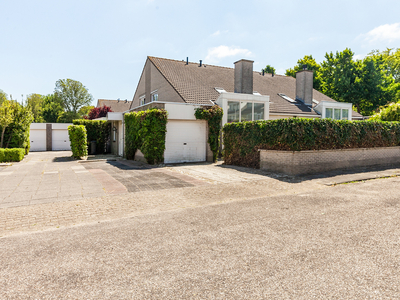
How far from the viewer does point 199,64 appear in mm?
23312

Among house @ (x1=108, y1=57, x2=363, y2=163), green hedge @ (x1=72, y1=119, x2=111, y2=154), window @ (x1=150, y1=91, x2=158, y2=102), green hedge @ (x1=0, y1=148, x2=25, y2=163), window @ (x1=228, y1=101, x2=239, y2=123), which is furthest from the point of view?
green hedge @ (x1=72, y1=119, x2=111, y2=154)

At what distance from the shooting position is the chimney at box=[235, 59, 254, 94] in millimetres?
18798

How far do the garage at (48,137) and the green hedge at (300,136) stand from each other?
21.4m

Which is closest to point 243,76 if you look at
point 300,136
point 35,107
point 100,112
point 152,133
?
point 152,133

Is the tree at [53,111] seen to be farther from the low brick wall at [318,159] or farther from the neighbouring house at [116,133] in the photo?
the low brick wall at [318,159]

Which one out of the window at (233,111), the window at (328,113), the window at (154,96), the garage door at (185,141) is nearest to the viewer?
the garage door at (185,141)

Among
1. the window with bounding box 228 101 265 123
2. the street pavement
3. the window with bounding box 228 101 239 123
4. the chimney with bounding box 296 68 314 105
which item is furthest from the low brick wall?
the chimney with bounding box 296 68 314 105

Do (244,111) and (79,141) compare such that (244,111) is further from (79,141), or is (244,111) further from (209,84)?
(79,141)

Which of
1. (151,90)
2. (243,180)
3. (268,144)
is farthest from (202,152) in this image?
(151,90)

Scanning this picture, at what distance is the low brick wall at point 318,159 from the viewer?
10672 millimetres

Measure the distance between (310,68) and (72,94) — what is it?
4644 centimetres

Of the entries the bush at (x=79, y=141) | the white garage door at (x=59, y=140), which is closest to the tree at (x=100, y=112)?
the white garage door at (x=59, y=140)

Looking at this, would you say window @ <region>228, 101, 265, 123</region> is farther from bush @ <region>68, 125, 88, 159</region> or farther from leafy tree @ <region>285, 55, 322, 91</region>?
leafy tree @ <region>285, 55, 322, 91</region>

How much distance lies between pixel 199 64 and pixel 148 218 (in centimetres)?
1996
